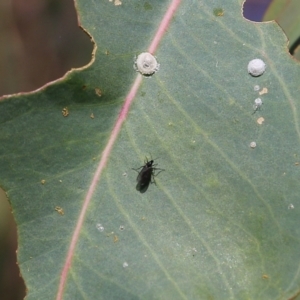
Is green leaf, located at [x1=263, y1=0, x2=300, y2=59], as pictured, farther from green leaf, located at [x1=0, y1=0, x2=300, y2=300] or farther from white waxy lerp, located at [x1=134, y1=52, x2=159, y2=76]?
white waxy lerp, located at [x1=134, y1=52, x2=159, y2=76]

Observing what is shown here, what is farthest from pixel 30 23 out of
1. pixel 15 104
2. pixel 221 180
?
pixel 221 180

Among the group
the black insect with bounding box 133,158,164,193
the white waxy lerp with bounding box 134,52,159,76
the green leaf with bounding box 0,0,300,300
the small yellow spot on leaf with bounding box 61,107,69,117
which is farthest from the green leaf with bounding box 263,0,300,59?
the small yellow spot on leaf with bounding box 61,107,69,117

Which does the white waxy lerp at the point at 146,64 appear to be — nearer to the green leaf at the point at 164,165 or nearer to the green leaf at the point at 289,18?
the green leaf at the point at 164,165

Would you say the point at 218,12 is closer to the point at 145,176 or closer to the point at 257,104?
the point at 257,104

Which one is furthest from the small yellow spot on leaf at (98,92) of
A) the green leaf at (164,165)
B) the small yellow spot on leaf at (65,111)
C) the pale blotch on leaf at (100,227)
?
the pale blotch on leaf at (100,227)

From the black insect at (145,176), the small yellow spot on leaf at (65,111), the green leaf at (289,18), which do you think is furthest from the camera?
the green leaf at (289,18)

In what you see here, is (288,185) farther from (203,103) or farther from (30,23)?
(30,23)
